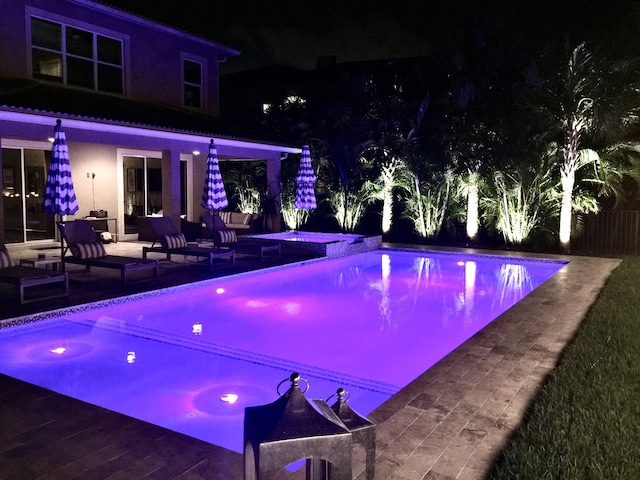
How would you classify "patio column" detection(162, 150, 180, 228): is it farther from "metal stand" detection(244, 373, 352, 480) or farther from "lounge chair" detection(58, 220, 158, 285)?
"metal stand" detection(244, 373, 352, 480)

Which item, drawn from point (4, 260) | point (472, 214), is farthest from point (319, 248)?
point (4, 260)

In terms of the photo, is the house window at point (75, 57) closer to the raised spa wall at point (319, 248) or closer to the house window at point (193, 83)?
the house window at point (193, 83)

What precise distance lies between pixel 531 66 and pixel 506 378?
Result: 13.7 m

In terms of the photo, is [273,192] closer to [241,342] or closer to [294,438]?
[241,342]

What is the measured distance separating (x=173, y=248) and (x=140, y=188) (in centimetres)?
728

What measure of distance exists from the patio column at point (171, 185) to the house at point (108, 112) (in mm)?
28

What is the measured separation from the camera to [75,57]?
15.4 m

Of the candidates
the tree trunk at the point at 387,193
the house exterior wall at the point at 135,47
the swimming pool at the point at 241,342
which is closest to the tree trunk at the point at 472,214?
the tree trunk at the point at 387,193

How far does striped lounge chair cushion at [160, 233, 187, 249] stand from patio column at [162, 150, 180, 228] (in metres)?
2.92

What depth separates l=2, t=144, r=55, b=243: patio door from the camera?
611 inches

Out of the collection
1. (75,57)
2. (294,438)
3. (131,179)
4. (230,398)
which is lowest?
(230,398)

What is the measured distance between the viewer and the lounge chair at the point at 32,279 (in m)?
8.19

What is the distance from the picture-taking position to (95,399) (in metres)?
5.83

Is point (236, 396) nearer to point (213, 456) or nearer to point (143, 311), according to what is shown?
point (213, 456)
